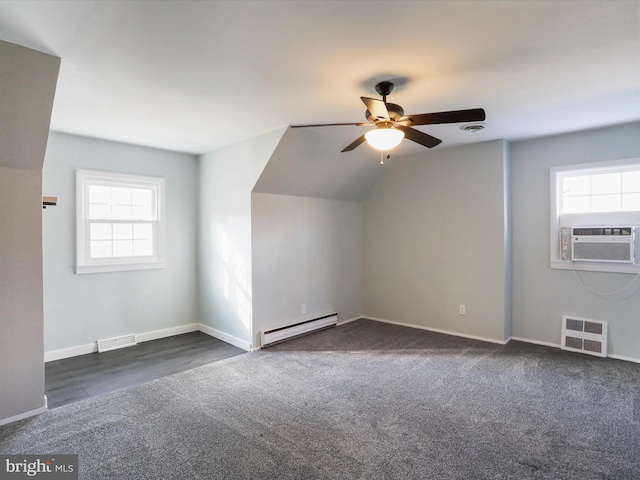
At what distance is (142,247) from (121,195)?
69 cm

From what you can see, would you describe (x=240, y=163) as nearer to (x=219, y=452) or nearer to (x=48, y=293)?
(x=48, y=293)

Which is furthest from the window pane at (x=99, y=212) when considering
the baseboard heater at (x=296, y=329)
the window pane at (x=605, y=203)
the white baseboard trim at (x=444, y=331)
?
the window pane at (x=605, y=203)

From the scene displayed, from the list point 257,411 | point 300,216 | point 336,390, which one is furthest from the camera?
point 300,216

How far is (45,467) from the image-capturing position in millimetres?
2023

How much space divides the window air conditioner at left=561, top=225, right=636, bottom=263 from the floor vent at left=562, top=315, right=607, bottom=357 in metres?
0.67

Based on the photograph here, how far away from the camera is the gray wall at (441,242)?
4.19 m

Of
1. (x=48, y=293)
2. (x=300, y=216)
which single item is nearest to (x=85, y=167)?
(x=48, y=293)

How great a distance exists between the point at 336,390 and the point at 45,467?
1.96 metres

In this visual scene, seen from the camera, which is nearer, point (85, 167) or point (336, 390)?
point (336, 390)

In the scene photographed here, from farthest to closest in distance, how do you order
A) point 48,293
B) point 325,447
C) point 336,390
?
1. point 48,293
2. point 336,390
3. point 325,447

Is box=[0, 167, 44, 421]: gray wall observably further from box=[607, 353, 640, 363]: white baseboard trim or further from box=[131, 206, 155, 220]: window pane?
box=[607, 353, 640, 363]: white baseboard trim

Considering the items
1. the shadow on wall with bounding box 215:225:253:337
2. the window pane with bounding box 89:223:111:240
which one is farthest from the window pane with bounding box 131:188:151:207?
the shadow on wall with bounding box 215:225:253:337

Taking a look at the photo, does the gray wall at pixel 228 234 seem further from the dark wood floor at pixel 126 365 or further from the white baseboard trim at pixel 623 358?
the white baseboard trim at pixel 623 358

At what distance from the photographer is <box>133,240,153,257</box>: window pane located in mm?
4449
